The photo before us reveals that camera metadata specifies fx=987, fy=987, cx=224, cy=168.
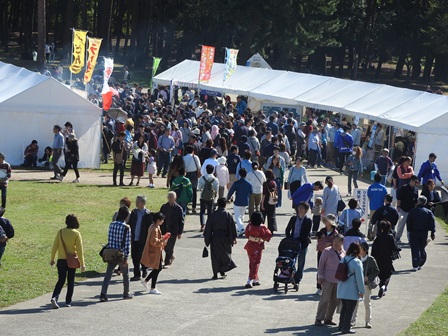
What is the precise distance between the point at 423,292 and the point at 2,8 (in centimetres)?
7055

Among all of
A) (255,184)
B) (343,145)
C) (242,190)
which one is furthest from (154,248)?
(343,145)

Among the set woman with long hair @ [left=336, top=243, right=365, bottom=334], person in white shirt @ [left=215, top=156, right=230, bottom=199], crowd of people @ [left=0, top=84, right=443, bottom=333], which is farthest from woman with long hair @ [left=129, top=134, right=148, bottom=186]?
woman with long hair @ [left=336, top=243, right=365, bottom=334]

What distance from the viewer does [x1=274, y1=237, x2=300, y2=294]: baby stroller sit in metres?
15.1

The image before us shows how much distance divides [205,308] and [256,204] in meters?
6.72

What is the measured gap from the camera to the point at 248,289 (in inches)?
613

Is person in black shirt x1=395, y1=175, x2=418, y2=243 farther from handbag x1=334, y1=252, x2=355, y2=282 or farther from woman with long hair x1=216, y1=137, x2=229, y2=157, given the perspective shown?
handbag x1=334, y1=252, x2=355, y2=282

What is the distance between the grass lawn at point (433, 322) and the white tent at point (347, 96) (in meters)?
14.9

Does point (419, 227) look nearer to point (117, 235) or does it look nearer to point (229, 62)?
point (117, 235)

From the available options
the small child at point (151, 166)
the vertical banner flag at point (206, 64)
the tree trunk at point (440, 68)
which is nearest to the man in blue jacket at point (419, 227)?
the small child at point (151, 166)

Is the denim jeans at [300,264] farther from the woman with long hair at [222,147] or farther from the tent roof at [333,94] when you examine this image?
the tent roof at [333,94]

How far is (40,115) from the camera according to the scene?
2917cm

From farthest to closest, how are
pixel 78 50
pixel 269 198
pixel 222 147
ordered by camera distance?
pixel 78 50 < pixel 222 147 < pixel 269 198

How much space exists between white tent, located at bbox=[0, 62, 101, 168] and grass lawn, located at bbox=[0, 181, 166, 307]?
3.18m

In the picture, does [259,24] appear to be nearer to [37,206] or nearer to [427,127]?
[427,127]
